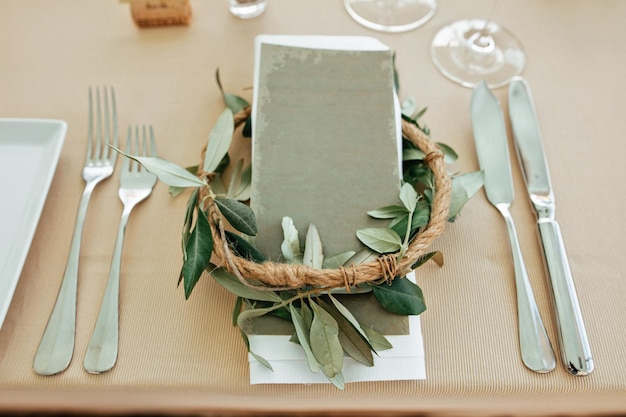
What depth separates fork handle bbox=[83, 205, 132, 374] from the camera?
441 millimetres

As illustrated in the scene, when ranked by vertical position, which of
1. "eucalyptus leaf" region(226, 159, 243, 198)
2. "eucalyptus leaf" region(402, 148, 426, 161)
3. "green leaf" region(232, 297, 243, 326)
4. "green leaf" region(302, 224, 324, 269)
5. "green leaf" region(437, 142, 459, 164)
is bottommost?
"green leaf" region(232, 297, 243, 326)

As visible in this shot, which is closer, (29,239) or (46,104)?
(29,239)

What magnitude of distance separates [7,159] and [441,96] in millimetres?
542

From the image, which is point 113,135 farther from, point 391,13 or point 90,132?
point 391,13

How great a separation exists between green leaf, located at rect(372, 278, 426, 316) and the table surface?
5 centimetres

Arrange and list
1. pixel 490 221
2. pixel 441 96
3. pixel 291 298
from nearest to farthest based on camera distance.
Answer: pixel 291 298 < pixel 490 221 < pixel 441 96

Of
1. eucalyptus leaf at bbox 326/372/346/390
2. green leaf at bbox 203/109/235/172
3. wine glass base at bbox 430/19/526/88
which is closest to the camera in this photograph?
eucalyptus leaf at bbox 326/372/346/390

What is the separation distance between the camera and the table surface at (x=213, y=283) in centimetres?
45

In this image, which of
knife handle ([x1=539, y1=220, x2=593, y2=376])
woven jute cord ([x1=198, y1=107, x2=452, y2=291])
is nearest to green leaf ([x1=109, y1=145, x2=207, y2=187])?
woven jute cord ([x1=198, y1=107, x2=452, y2=291])

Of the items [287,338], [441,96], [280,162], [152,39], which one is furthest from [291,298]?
[152,39]

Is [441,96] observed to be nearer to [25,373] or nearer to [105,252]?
[105,252]

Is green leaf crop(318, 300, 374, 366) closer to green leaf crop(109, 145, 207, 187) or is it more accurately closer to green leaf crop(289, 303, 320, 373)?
green leaf crop(289, 303, 320, 373)

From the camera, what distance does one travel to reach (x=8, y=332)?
46 centimetres

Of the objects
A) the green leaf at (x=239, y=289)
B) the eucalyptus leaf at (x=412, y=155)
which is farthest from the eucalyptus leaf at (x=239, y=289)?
the eucalyptus leaf at (x=412, y=155)
